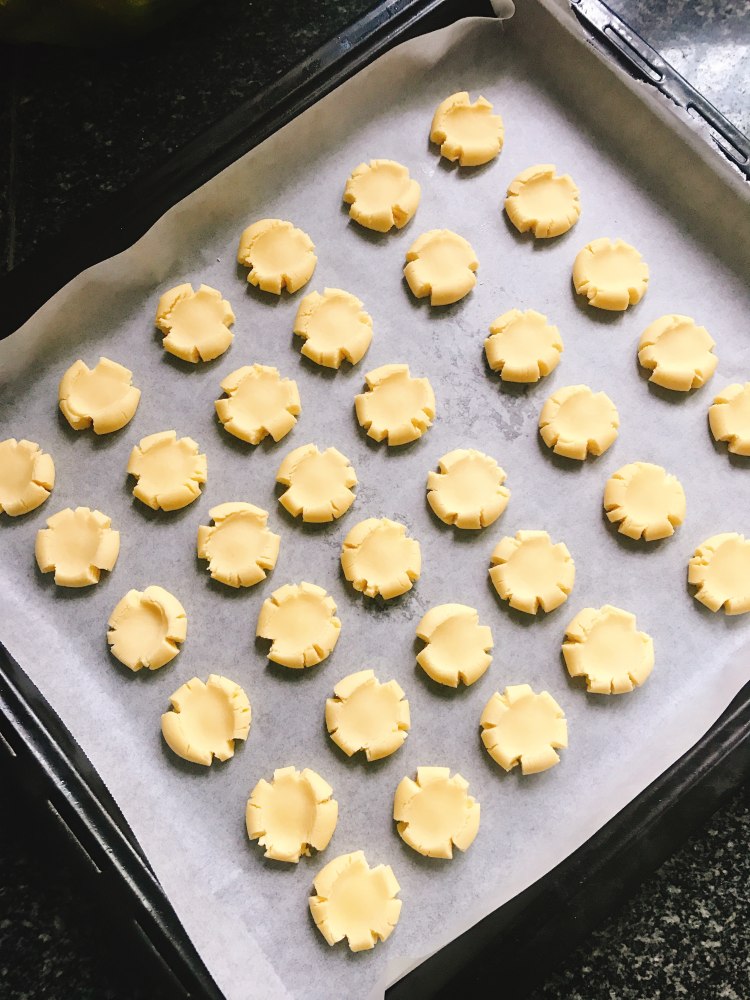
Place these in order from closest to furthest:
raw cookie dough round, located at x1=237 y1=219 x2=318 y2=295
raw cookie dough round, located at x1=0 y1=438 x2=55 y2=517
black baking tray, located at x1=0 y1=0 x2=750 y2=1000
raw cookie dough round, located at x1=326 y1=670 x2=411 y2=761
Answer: black baking tray, located at x1=0 y1=0 x2=750 y2=1000 < raw cookie dough round, located at x1=326 y1=670 x2=411 y2=761 < raw cookie dough round, located at x1=0 y1=438 x2=55 y2=517 < raw cookie dough round, located at x1=237 y1=219 x2=318 y2=295

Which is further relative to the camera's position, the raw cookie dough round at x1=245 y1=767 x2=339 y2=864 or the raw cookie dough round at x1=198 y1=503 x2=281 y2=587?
the raw cookie dough round at x1=198 y1=503 x2=281 y2=587

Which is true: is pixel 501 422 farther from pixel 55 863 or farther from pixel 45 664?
pixel 55 863

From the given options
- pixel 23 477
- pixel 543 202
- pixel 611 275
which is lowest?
pixel 611 275

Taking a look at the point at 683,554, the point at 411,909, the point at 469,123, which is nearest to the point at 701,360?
the point at 683,554

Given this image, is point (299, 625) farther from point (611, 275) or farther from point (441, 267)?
point (611, 275)

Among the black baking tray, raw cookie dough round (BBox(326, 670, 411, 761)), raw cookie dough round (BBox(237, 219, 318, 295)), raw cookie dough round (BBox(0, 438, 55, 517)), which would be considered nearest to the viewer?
the black baking tray

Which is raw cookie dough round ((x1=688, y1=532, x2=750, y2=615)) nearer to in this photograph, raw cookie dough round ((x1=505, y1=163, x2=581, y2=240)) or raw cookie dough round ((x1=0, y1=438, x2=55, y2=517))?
raw cookie dough round ((x1=505, y1=163, x2=581, y2=240))

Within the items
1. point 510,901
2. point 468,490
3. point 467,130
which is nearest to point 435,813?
point 510,901

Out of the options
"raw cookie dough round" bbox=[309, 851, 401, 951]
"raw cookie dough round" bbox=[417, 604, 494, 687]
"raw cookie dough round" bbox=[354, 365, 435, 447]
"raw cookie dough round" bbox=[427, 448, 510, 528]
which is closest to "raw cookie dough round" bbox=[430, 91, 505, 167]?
"raw cookie dough round" bbox=[354, 365, 435, 447]
